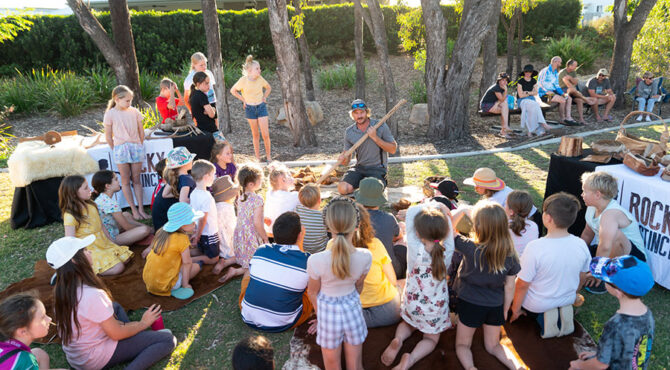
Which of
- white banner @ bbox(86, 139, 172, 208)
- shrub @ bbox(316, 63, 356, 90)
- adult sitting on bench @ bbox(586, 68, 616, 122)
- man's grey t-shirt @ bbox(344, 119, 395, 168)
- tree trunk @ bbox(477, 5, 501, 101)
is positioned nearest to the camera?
man's grey t-shirt @ bbox(344, 119, 395, 168)

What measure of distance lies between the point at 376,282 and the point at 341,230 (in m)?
0.67

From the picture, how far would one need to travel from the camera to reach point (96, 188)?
15.7ft

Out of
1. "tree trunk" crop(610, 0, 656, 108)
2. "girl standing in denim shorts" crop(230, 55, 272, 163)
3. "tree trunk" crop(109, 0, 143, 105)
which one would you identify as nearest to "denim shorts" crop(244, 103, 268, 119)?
"girl standing in denim shorts" crop(230, 55, 272, 163)

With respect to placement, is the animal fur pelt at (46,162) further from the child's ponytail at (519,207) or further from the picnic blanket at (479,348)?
the child's ponytail at (519,207)

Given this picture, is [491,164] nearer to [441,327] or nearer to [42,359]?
[441,327]

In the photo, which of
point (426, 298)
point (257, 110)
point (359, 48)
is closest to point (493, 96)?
point (359, 48)

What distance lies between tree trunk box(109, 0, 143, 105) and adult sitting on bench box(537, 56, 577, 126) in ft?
29.7

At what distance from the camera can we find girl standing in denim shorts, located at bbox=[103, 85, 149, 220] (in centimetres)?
570

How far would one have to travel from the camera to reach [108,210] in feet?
15.8

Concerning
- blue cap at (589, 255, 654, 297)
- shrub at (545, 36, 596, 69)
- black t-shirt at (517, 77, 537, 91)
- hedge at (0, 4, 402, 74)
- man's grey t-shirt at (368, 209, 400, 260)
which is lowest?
man's grey t-shirt at (368, 209, 400, 260)

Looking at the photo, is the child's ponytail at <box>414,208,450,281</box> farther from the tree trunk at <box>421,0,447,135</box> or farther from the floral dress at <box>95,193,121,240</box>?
the tree trunk at <box>421,0,447,135</box>

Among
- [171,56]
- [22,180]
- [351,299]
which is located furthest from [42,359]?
[171,56]

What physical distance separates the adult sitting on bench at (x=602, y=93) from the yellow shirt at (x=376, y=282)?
357 inches

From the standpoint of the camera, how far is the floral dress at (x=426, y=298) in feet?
10.4
